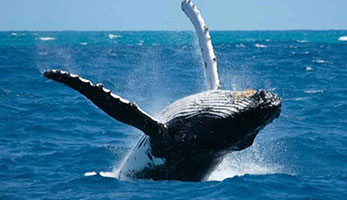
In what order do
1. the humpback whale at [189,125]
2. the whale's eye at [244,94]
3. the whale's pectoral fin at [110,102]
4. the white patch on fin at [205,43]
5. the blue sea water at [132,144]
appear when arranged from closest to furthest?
the whale's pectoral fin at [110,102], the humpback whale at [189,125], the whale's eye at [244,94], the blue sea water at [132,144], the white patch on fin at [205,43]

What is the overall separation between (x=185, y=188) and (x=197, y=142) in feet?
2.17

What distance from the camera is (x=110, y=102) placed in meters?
7.31

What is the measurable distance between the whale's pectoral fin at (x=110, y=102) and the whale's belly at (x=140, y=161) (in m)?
0.60

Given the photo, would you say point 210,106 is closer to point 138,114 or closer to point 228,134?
point 228,134

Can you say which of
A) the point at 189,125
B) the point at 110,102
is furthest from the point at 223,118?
the point at 110,102

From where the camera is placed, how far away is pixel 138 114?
24.3ft

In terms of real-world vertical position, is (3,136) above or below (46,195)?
above

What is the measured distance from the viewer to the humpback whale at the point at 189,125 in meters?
7.26

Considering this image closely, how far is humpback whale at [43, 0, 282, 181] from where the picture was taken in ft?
23.8

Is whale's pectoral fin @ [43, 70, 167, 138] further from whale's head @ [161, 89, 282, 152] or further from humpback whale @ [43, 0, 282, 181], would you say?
whale's head @ [161, 89, 282, 152]

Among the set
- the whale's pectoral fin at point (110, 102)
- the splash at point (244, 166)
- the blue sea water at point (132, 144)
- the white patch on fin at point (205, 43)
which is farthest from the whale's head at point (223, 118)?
the white patch on fin at point (205, 43)

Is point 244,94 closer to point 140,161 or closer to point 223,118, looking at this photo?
point 223,118

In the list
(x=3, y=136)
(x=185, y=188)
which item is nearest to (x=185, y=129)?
(x=185, y=188)

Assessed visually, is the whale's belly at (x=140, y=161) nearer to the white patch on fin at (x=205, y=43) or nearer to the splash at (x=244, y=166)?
the splash at (x=244, y=166)
